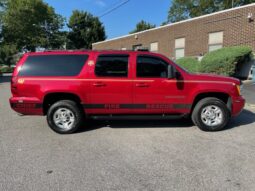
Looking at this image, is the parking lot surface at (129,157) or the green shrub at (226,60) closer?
the parking lot surface at (129,157)

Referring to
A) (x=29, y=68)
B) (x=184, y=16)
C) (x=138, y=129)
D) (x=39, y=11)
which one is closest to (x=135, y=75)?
(x=138, y=129)

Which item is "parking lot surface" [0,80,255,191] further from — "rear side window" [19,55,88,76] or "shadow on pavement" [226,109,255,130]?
"rear side window" [19,55,88,76]

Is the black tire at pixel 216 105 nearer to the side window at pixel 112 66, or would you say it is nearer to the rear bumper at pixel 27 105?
the side window at pixel 112 66

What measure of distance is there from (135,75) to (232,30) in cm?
1451

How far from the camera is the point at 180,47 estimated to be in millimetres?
23531

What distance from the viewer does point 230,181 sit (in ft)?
12.1

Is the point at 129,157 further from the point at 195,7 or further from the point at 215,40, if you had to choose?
the point at 195,7

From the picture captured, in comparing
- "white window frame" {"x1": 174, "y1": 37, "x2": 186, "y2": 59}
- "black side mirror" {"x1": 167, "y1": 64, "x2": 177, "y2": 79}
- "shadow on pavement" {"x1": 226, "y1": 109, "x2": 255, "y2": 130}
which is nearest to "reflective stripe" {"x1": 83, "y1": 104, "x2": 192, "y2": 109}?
"black side mirror" {"x1": 167, "y1": 64, "x2": 177, "y2": 79}

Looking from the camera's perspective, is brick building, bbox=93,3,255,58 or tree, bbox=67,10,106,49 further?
tree, bbox=67,10,106,49

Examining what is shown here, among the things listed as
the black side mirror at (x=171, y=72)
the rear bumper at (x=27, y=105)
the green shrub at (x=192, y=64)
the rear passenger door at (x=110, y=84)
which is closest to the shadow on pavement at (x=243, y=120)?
the black side mirror at (x=171, y=72)

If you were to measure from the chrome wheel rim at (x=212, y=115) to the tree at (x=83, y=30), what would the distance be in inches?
1779

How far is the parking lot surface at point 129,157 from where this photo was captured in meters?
3.69

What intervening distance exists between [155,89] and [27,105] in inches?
117

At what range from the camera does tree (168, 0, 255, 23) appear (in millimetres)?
48625
